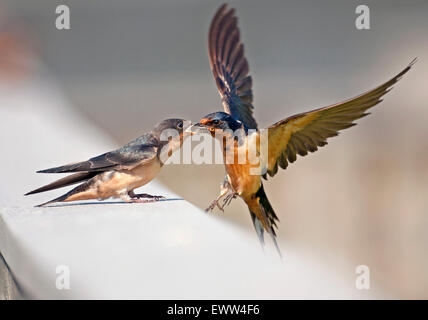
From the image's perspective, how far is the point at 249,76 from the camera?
153cm

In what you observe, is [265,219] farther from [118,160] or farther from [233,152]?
[118,160]

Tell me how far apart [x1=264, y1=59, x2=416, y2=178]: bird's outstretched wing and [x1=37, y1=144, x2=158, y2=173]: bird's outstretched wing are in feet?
0.87

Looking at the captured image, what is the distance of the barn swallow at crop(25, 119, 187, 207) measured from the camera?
1244 mm

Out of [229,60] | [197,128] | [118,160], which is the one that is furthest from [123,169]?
[229,60]

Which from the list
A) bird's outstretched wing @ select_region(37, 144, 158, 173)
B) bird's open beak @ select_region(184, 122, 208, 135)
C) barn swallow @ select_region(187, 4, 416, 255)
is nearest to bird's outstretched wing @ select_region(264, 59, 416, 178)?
barn swallow @ select_region(187, 4, 416, 255)

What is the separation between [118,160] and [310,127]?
16.4 inches

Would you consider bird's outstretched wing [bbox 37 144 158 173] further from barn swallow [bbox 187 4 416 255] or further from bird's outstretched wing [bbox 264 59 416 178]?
bird's outstretched wing [bbox 264 59 416 178]

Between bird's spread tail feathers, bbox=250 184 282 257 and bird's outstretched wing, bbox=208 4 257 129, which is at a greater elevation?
bird's outstretched wing, bbox=208 4 257 129

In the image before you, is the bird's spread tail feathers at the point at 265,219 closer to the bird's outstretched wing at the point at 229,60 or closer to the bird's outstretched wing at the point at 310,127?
the bird's outstretched wing at the point at 310,127

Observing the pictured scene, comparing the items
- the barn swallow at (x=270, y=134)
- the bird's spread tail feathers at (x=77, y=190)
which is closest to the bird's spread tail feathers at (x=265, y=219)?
the barn swallow at (x=270, y=134)

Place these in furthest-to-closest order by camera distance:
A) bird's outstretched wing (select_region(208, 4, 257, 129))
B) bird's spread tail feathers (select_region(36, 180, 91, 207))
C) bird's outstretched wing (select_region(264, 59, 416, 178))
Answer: bird's outstretched wing (select_region(208, 4, 257, 129)) < bird's spread tail feathers (select_region(36, 180, 91, 207)) < bird's outstretched wing (select_region(264, 59, 416, 178))

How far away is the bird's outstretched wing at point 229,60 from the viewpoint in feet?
4.84

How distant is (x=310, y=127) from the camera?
1130mm

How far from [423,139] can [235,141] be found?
1.88 m
